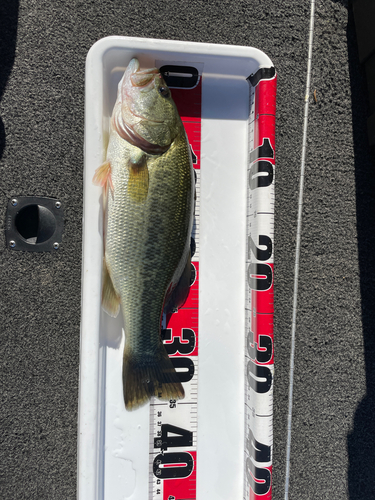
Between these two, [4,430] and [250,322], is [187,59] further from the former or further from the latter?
[4,430]

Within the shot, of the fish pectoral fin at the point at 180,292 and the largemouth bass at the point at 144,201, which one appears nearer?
the largemouth bass at the point at 144,201

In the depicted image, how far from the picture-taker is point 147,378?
860mm

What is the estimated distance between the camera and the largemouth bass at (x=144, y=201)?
76 cm

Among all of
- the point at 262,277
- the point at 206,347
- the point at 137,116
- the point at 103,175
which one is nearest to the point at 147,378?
the point at 206,347

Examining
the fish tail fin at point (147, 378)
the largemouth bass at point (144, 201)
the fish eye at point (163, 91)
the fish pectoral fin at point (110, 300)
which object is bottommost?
the fish tail fin at point (147, 378)

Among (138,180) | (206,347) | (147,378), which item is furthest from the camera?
(206,347)

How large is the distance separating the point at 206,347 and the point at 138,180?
56cm

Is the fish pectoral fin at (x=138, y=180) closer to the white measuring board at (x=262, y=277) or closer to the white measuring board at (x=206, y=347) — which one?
the white measuring board at (x=206, y=347)

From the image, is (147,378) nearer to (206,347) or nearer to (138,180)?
(206,347)

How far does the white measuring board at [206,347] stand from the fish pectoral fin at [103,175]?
0.61ft

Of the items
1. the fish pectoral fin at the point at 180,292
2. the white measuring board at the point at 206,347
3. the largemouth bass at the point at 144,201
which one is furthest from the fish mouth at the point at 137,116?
the fish pectoral fin at the point at 180,292

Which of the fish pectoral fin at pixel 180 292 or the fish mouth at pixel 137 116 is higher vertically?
the fish mouth at pixel 137 116

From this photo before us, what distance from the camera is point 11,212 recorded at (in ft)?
3.40

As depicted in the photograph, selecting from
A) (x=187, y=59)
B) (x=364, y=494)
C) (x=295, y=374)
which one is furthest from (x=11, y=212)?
(x=364, y=494)
